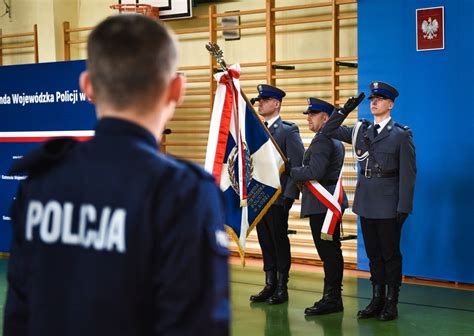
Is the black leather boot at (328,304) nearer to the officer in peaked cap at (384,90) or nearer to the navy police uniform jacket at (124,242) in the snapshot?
the officer in peaked cap at (384,90)

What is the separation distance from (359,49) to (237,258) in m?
2.30

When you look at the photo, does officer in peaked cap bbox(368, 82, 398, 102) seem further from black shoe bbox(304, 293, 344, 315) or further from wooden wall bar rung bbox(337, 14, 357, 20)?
wooden wall bar rung bbox(337, 14, 357, 20)

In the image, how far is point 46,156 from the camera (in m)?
1.34

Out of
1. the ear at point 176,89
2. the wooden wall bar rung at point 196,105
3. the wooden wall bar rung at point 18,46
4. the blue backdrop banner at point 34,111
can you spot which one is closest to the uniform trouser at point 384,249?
the blue backdrop banner at point 34,111

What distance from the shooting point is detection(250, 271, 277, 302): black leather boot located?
576 cm

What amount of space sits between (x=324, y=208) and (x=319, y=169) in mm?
259

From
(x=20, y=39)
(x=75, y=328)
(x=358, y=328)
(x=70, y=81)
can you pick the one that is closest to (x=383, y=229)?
(x=358, y=328)

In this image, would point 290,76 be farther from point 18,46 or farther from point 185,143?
point 18,46

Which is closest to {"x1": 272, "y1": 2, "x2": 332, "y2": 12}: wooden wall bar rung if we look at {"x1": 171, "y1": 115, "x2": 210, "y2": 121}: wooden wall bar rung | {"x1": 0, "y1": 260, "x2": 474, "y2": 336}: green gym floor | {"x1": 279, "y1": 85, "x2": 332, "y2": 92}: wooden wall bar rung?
{"x1": 279, "y1": 85, "x2": 332, "y2": 92}: wooden wall bar rung

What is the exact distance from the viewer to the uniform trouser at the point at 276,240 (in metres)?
5.75

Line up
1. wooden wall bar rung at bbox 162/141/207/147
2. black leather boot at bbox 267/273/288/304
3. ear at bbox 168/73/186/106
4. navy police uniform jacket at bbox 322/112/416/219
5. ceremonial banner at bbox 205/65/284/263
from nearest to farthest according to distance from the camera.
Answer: ear at bbox 168/73/186/106, navy police uniform jacket at bbox 322/112/416/219, ceremonial banner at bbox 205/65/284/263, black leather boot at bbox 267/273/288/304, wooden wall bar rung at bbox 162/141/207/147

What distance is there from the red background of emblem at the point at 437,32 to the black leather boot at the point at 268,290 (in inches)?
83.1

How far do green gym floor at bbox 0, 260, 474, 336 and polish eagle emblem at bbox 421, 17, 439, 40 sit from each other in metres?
1.90

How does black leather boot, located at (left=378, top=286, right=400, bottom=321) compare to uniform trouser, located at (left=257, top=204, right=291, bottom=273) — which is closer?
black leather boot, located at (left=378, top=286, right=400, bottom=321)
